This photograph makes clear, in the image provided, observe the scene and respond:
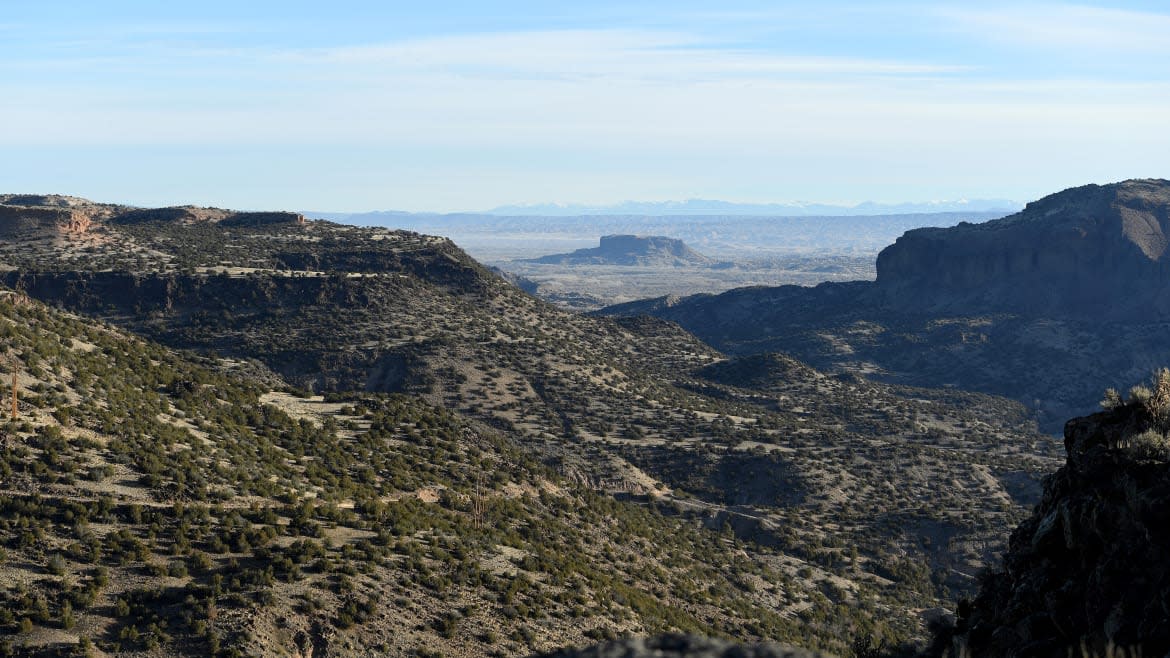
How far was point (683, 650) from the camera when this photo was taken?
992 cm

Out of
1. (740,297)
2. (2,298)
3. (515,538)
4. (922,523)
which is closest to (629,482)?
(922,523)

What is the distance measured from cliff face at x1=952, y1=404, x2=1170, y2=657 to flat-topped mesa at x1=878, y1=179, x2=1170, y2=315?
133m

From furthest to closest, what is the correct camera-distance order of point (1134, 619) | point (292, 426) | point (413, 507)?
1. point (292, 426)
2. point (413, 507)
3. point (1134, 619)

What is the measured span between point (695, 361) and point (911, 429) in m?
26.8

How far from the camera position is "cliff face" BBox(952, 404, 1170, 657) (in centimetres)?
1556

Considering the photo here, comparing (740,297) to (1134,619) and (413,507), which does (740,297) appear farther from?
(1134,619)

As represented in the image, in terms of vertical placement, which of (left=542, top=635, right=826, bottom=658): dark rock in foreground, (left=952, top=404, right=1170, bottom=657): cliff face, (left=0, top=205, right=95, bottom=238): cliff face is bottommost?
(left=952, top=404, right=1170, bottom=657): cliff face

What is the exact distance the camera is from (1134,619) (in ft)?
50.2

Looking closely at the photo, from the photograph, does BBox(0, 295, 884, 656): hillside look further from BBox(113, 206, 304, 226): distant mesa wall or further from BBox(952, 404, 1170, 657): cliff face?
BBox(113, 206, 304, 226): distant mesa wall

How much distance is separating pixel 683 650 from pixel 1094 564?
35.6ft

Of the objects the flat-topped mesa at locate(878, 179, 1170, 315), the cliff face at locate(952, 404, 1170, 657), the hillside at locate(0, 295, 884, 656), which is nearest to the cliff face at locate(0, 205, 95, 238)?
the hillside at locate(0, 295, 884, 656)

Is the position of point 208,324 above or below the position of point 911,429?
above

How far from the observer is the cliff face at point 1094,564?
51.1 feet

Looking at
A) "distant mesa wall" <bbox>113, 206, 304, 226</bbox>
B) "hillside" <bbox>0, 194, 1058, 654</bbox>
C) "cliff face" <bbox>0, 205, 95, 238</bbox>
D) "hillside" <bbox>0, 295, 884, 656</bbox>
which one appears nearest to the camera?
"hillside" <bbox>0, 295, 884, 656</bbox>
